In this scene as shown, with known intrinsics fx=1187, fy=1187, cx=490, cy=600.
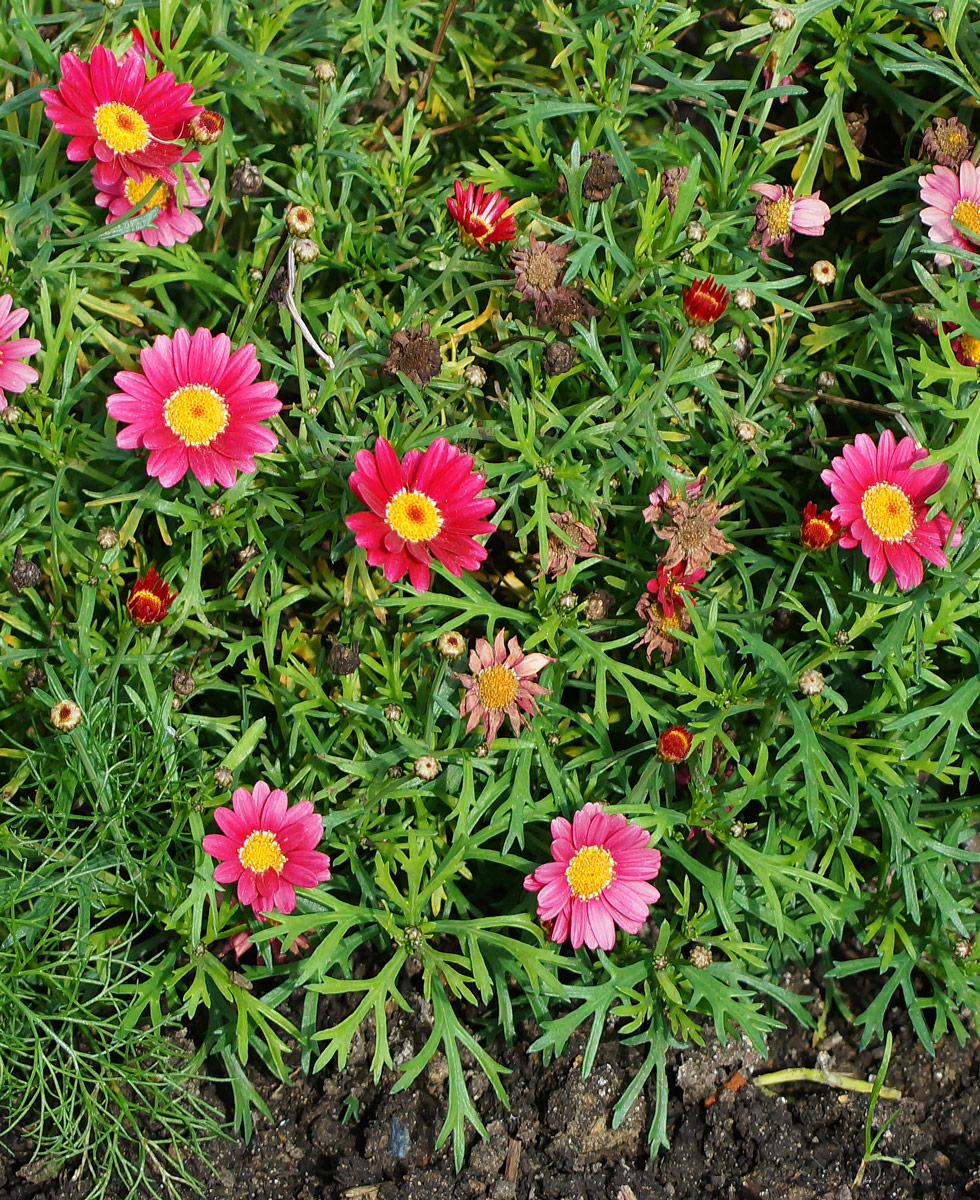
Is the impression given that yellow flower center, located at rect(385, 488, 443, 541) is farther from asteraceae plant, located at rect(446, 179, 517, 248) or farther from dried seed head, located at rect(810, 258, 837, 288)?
dried seed head, located at rect(810, 258, 837, 288)

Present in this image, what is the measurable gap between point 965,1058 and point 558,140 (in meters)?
2.12

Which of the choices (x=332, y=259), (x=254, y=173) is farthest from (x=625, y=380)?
(x=254, y=173)

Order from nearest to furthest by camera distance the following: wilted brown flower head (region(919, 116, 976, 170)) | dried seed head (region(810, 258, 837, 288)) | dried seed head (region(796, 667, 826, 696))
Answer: dried seed head (region(796, 667, 826, 696)) → dried seed head (region(810, 258, 837, 288)) → wilted brown flower head (region(919, 116, 976, 170))

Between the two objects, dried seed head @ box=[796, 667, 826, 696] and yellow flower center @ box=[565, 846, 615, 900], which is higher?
dried seed head @ box=[796, 667, 826, 696]

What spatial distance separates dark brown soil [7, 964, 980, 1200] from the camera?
2160mm

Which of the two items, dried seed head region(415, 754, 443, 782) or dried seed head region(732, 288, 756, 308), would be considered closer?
dried seed head region(415, 754, 443, 782)

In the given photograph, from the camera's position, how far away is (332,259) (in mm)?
2438

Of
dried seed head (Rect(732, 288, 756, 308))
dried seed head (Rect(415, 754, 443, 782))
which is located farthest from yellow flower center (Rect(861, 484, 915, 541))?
dried seed head (Rect(415, 754, 443, 782))

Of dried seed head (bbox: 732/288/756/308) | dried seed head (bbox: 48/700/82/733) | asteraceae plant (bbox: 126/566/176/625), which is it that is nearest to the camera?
dried seed head (bbox: 48/700/82/733)

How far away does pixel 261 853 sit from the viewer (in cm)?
206

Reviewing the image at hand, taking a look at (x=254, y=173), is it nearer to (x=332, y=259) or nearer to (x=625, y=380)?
(x=332, y=259)

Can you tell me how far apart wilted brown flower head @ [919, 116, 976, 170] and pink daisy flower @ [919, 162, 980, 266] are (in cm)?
8

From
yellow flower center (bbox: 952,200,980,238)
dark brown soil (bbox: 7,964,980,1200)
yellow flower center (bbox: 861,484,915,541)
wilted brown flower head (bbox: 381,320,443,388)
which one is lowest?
dark brown soil (bbox: 7,964,980,1200)

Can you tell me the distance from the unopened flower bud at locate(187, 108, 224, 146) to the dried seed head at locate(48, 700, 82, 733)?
3.50 ft
